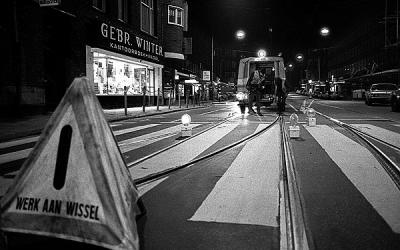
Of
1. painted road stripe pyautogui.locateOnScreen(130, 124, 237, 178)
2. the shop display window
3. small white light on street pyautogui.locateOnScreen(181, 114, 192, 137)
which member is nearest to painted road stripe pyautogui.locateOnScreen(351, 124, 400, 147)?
painted road stripe pyautogui.locateOnScreen(130, 124, 237, 178)

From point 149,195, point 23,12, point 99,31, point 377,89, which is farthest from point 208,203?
point 377,89

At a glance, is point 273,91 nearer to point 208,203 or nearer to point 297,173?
point 297,173

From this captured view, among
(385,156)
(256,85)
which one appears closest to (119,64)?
(256,85)

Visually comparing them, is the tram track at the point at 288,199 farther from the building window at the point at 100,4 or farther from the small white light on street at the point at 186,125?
the building window at the point at 100,4

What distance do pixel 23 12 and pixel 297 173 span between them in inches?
547

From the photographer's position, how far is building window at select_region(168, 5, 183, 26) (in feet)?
118

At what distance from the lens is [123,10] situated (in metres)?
26.6

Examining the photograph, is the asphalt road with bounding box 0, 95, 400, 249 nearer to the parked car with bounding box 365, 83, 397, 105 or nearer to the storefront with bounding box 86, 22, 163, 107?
the storefront with bounding box 86, 22, 163, 107

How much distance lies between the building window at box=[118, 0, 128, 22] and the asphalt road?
1943 centimetres

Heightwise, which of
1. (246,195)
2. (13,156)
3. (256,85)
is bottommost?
(246,195)

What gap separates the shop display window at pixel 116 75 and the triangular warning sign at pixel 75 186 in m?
20.1

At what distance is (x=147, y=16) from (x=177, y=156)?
26.4 meters

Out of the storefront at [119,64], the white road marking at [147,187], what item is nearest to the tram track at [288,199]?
the white road marking at [147,187]

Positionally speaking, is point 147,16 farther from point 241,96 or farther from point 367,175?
point 367,175
